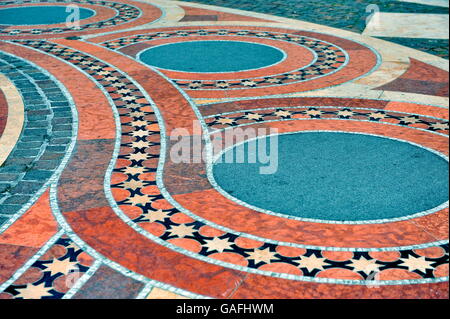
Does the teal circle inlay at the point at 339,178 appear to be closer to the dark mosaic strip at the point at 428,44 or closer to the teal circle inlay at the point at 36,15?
the dark mosaic strip at the point at 428,44

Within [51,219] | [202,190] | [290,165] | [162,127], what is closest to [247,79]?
[162,127]

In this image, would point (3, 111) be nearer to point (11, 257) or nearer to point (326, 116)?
point (11, 257)

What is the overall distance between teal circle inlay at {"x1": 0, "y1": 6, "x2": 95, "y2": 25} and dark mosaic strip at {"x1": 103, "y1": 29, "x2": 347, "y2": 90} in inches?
85.3

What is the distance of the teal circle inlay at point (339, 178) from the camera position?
14.9 ft

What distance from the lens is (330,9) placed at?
11719mm

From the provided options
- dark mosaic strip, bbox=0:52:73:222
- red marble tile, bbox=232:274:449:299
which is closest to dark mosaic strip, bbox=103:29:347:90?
dark mosaic strip, bbox=0:52:73:222

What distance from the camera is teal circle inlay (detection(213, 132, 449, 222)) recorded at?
4.54 meters

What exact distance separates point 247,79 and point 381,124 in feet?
6.78

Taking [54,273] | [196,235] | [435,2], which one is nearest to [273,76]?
[196,235]

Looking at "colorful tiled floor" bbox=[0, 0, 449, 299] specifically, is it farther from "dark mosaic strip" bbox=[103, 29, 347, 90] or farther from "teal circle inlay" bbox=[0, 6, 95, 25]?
"teal circle inlay" bbox=[0, 6, 95, 25]

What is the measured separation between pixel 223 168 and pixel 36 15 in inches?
304

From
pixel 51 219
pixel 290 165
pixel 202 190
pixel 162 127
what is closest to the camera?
pixel 51 219
